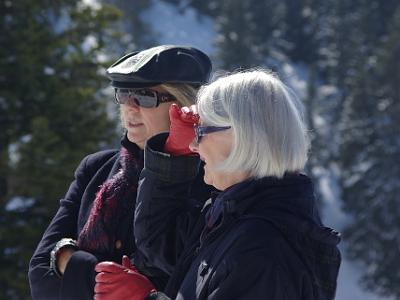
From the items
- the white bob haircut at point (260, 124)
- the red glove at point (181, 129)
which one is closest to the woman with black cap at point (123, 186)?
the red glove at point (181, 129)

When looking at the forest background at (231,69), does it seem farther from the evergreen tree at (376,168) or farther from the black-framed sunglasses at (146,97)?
the black-framed sunglasses at (146,97)

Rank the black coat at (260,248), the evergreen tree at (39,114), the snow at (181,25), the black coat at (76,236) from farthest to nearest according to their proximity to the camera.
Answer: the snow at (181,25) → the evergreen tree at (39,114) → the black coat at (76,236) → the black coat at (260,248)

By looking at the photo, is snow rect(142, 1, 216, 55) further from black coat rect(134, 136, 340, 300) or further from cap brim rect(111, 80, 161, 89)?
black coat rect(134, 136, 340, 300)

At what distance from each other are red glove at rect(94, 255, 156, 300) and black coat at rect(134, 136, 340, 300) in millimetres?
84

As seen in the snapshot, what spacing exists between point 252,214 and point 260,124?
0.78 feet

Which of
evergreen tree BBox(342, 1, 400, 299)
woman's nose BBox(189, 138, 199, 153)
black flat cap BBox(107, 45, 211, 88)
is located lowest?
evergreen tree BBox(342, 1, 400, 299)

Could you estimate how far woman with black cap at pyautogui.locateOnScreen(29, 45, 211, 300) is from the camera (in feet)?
7.86

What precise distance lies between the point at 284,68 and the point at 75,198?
42602mm

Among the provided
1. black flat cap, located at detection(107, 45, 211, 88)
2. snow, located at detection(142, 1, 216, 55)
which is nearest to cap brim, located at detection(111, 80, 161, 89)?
black flat cap, located at detection(107, 45, 211, 88)

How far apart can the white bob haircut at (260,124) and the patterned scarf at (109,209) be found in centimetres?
64

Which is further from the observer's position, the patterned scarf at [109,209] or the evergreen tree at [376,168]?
the evergreen tree at [376,168]

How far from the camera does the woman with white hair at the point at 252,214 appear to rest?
1.71 meters

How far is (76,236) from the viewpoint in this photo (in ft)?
8.52

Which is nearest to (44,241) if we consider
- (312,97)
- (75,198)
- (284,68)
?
(75,198)
